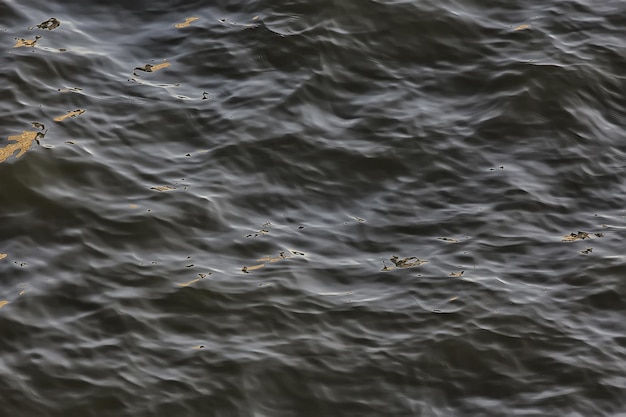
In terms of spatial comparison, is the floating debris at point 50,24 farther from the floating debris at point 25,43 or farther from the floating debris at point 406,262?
the floating debris at point 406,262

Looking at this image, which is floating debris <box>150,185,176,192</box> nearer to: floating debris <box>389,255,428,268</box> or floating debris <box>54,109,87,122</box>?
floating debris <box>54,109,87,122</box>

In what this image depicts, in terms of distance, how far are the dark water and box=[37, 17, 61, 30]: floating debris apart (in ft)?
0.10

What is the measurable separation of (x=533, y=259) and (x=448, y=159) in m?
1.42

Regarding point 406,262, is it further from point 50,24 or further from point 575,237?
point 50,24

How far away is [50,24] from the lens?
9.61 meters

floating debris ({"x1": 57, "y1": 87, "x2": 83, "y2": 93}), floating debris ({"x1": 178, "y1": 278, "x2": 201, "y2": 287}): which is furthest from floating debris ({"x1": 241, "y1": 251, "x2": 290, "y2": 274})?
floating debris ({"x1": 57, "y1": 87, "x2": 83, "y2": 93})

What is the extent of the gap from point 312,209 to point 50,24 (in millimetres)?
3504

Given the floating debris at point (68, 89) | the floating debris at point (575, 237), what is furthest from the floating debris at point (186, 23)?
the floating debris at point (575, 237)

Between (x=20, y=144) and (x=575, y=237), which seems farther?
(x=575, y=237)

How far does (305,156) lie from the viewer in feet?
28.5

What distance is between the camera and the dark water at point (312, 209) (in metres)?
6.61

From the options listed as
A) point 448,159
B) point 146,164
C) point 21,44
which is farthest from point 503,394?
point 21,44

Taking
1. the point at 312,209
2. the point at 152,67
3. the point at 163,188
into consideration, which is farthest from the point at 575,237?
the point at 152,67

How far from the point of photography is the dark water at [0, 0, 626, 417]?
6605 millimetres
